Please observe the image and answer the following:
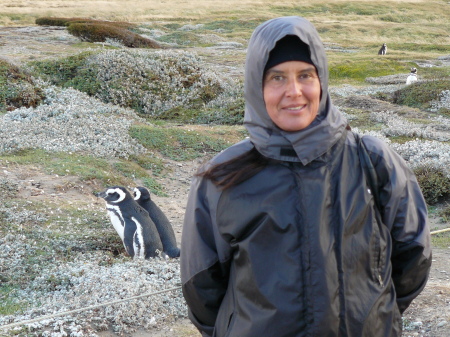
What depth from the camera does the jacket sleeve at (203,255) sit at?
2.32 metres

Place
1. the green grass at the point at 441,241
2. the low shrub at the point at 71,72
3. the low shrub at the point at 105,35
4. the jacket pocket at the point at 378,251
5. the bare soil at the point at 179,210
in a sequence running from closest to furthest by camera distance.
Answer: the jacket pocket at the point at 378,251 < the bare soil at the point at 179,210 < the green grass at the point at 441,241 < the low shrub at the point at 71,72 < the low shrub at the point at 105,35

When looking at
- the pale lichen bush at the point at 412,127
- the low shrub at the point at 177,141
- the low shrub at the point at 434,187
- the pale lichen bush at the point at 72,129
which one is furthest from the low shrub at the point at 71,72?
the low shrub at the point at 434,187

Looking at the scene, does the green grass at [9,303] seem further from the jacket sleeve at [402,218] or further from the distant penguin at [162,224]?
the jacket sleeve at [402,218]

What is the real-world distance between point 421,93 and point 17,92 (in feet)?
36.9

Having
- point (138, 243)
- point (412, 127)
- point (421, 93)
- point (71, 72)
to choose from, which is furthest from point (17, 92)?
point (421, 93)

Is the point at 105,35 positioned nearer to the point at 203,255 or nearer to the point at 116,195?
the point at 116,195

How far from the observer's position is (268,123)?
226cm

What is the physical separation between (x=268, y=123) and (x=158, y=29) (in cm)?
4226

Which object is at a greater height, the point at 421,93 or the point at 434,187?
the point at 434,187

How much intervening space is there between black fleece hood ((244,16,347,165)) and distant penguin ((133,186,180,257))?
4.60 metres

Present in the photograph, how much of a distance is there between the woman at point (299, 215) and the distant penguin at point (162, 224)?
4425 mm

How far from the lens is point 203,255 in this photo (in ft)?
7.68

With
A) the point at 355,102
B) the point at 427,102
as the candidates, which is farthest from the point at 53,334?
the point at 427,102

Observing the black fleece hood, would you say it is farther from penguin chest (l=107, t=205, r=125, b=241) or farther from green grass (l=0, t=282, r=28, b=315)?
penguin chest (l=107, t=205, r=125, b=241)
